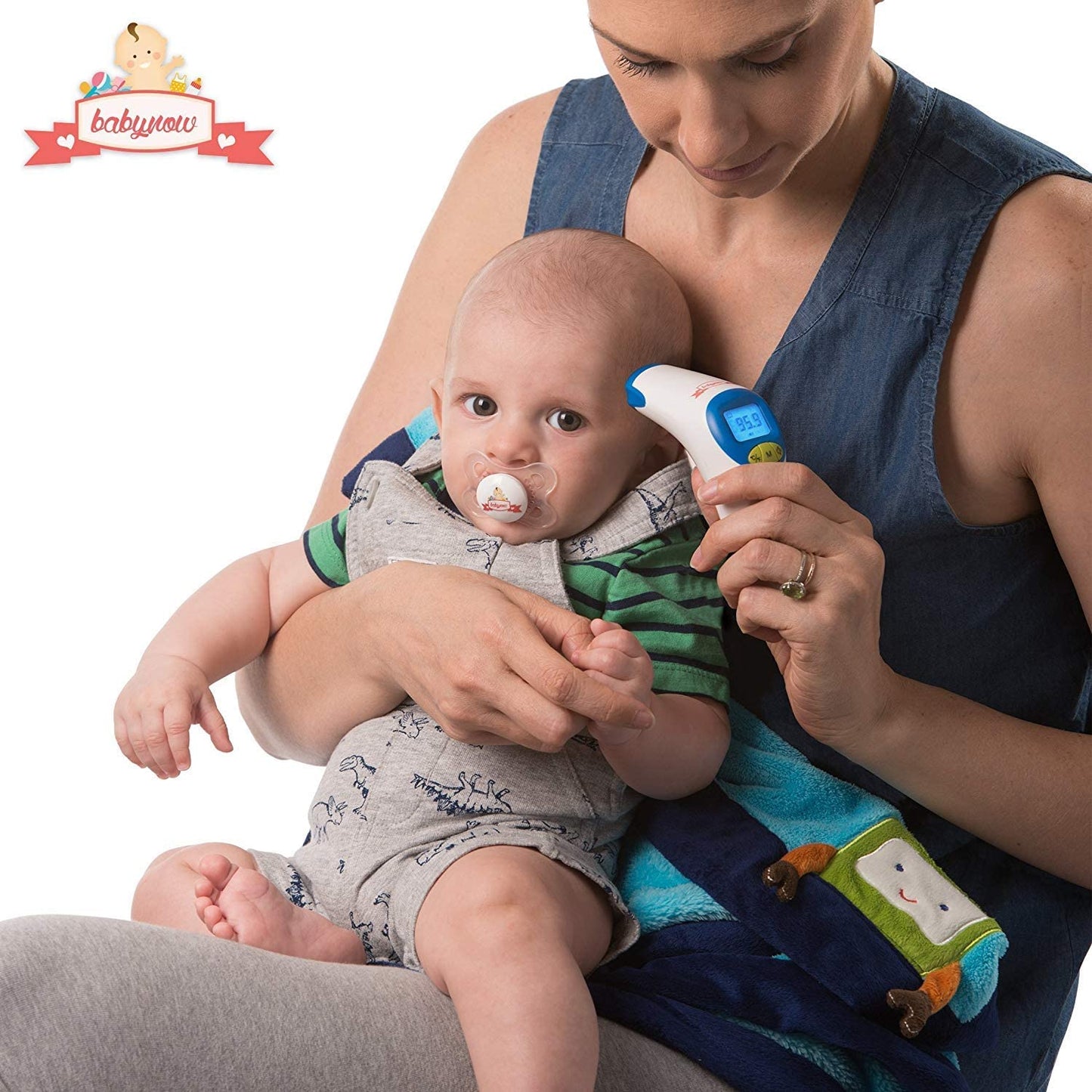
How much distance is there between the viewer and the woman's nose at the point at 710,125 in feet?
3.98

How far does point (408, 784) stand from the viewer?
1359 millimetres

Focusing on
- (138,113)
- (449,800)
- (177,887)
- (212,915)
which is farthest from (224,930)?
(138,113)

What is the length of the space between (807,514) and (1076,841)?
1.57 ft

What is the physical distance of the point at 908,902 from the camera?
1.35 m

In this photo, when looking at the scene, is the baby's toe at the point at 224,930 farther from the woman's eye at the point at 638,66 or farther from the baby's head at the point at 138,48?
the baby's head at the point at 138,48

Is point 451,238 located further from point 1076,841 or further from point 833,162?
point 1076,841

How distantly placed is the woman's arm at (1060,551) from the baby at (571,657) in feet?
0.43

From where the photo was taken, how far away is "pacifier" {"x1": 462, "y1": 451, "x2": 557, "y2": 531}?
1.40 meters

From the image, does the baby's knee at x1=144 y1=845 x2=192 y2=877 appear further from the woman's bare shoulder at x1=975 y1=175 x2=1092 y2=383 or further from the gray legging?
the woman's bare shoulder at x1=975 y1=175 x2=1092 y2=383

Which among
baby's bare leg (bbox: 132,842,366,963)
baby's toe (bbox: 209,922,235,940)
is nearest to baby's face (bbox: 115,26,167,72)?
baby's bare leg (bbox: 132,842,366,963)

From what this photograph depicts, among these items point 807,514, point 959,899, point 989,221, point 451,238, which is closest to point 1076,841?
point 959,899

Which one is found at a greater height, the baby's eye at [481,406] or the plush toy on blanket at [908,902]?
the baby's eye at [481,406]

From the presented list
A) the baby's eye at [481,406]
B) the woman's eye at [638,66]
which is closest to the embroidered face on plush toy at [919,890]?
the baby's eye at [481,406]

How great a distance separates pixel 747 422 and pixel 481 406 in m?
0.29
